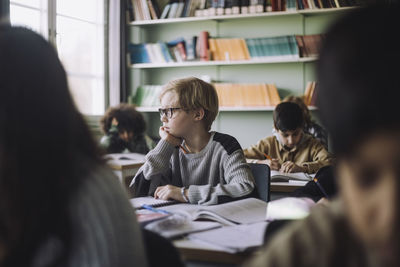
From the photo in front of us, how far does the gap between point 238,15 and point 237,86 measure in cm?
79

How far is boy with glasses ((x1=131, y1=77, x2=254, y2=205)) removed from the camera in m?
2.23

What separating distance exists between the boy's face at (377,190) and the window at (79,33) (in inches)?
174

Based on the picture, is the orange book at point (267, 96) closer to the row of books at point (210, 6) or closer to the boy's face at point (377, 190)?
the row of books at point (210, 6)

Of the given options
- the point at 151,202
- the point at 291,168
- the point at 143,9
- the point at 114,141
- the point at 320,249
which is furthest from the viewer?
the point at 143,9

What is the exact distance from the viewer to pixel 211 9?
18.3ft

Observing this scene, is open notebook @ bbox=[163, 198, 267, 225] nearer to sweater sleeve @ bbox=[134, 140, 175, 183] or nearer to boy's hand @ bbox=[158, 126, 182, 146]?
sweater sleeve @ bbox=[134, 140, 175, 183]

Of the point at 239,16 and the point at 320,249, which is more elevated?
the point at 239,16

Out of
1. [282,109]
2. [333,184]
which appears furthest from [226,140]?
[282,109]

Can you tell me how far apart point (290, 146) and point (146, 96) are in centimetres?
280

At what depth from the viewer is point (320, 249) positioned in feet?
2.25

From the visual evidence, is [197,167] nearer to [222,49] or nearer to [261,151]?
[261,151]

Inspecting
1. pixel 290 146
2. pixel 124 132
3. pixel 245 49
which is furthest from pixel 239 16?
pixel 290 146

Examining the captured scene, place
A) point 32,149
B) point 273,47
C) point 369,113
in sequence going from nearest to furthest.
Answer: point 369,113
point 32,149
point 273,47

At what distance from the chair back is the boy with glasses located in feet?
0.27
